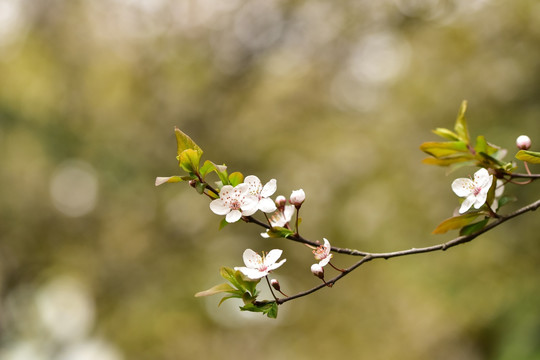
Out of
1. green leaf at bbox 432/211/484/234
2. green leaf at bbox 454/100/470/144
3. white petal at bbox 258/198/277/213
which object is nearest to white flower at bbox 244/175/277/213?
white petal at bbox 258/198/277/213

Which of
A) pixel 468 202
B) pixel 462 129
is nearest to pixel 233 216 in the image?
pixel 468 202

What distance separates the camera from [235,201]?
76cm

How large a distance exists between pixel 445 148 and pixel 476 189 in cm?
18

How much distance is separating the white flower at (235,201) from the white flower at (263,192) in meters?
0.01

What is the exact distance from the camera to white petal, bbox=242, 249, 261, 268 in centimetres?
80

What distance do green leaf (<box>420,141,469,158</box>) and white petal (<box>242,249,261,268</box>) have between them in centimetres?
39

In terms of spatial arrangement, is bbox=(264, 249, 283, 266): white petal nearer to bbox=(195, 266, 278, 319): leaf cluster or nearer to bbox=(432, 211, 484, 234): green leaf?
bbox=(195, 266, 278, 319): leaf cluster

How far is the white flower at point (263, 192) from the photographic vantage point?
77cm

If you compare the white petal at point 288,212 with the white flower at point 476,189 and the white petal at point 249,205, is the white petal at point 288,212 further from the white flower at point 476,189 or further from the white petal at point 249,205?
the white flower at point 476,189

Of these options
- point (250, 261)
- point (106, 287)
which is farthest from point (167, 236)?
point (250, 261)

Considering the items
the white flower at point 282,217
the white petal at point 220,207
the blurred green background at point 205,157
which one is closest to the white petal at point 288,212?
the white flower at point 282,217

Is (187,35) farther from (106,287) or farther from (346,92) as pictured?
(106,287)

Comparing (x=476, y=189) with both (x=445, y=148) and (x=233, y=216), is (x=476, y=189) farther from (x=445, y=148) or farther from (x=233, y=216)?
(x=233, y=216)

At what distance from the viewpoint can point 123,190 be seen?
170 inches
